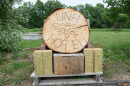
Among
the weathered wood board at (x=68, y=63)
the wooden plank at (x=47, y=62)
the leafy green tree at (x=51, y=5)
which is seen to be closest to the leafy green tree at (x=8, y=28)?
the wooden plank at (x=47, y=62)

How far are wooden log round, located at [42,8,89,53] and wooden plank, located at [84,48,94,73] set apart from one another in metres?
0.18

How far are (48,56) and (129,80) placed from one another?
1907 millimetres

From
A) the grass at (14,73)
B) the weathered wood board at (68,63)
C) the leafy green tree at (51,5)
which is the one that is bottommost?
the grass at (14,73)

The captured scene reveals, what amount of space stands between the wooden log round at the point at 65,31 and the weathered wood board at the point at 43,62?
0.88 feet

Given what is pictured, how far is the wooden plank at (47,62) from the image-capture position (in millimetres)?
2406

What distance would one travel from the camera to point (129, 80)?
2.70 metres

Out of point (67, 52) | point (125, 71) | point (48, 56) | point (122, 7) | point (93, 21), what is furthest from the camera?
point (93, 21)

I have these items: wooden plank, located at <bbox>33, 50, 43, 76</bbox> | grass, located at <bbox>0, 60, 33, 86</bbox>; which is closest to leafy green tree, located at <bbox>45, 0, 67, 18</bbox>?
grass, located at <bbox>0, 60, 33, 86</bbox>

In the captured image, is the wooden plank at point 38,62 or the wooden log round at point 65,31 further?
the wooden log round at point 65,31

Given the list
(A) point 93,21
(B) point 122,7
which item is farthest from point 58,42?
(A) point 93,21

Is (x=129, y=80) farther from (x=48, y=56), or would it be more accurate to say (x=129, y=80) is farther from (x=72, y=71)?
(x=48, y=56)

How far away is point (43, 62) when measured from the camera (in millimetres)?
2422

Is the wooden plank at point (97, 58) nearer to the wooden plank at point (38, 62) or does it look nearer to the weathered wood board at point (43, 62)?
the weathered wood board at point (43, 62)

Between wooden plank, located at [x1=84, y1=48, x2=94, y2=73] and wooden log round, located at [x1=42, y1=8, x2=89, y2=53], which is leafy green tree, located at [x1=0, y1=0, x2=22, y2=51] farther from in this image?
wooden plank, located at [x1=84, y1=48, x2=94, y2=73]
